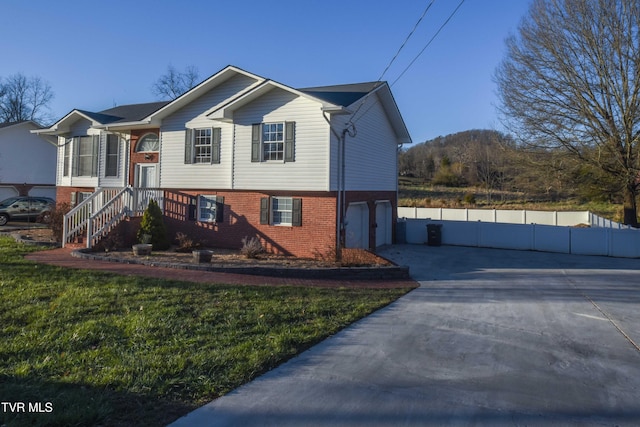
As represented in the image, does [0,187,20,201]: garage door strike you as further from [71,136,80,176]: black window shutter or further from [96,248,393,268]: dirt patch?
[96,248,393,268]: dirt patch

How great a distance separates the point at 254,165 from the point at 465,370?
11283mm

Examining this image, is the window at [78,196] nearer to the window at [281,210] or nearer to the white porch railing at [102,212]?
the white porch railing at [102,212]

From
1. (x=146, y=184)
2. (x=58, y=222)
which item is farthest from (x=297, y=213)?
(x=58, y=222)

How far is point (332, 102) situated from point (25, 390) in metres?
11.2

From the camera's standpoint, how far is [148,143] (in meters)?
18.4

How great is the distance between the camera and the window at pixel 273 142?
1457 cm

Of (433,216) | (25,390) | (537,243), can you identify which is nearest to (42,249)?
(25,390)

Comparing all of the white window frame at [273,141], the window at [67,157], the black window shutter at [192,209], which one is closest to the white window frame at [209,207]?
the black window shutter at [192,209]

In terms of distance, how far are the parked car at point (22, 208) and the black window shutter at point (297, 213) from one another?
1637 cm

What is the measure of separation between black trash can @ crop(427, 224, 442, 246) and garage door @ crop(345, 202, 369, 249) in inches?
162

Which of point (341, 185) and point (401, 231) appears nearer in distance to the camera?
point (341, 185)

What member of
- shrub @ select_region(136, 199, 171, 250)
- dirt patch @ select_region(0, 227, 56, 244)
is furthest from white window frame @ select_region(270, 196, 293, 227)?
dirt patch @ select_region(0, 227, 56, 244)

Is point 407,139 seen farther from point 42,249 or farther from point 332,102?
point 42,249

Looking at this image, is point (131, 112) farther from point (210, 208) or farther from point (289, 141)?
point (289, 141)
